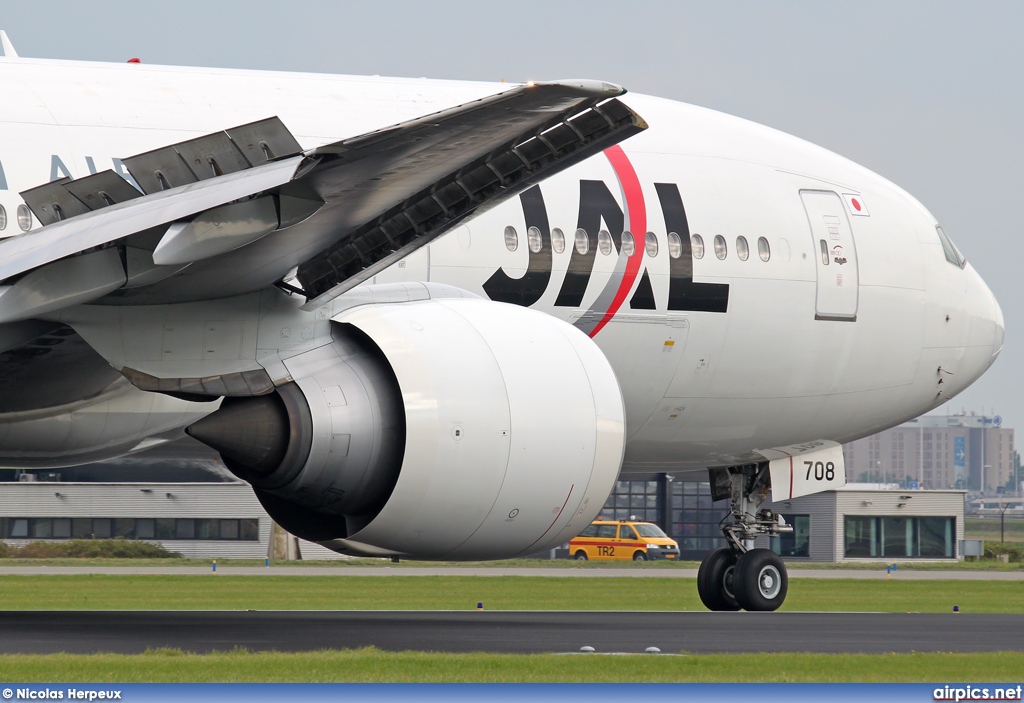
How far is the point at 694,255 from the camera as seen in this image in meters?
13.0

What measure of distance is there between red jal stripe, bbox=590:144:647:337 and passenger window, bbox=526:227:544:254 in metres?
0.86

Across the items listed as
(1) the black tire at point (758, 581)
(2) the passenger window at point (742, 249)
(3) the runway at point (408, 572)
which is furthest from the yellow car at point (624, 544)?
(2) the passenger window at point (742, 249)

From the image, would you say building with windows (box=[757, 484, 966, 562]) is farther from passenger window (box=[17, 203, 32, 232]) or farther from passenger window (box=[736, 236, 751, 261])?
passenger window (box=[17, 203, 32, 232])

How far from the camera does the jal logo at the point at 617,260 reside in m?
12.1

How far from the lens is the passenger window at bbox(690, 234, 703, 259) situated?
13.0m

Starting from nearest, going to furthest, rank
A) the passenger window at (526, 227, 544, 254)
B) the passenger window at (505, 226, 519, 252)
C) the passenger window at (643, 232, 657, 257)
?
the passenger window at (505, 226, 519, 252) < the passenger window at (526, 227, 544, 254) < the passenger window at (643, 232, 657, 257)

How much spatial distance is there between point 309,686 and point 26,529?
44364mm

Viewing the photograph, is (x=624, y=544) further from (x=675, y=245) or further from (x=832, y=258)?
(x=675, y=245)

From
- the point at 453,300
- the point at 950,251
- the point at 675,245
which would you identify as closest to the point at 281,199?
the point at 453,300

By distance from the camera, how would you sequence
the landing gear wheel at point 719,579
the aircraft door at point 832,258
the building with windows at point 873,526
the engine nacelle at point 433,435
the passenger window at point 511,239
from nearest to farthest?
the engine nacelle at point 433,435 < the passenger window at point 511,239 < the aircraft door at point 832,258 < the landing gear wheel at point 719,579 < the building with windows at point 873,526

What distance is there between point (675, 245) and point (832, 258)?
198 centimetres

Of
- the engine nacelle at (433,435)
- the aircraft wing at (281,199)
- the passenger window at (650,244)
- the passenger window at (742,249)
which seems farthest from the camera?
the passenger window at (742,249)

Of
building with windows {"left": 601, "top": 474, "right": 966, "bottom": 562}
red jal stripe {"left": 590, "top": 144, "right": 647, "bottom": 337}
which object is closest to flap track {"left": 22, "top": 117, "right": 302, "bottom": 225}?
red jal stripe {"left": 590, "top": 144, "right": 647, "bottom": 337}

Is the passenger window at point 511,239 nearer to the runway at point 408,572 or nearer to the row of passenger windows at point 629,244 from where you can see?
the row of passenger windows at point 629,244
